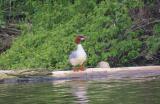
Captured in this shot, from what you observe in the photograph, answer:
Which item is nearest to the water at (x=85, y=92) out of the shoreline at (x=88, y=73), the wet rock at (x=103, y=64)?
the shoreline at (x=88, y=73)

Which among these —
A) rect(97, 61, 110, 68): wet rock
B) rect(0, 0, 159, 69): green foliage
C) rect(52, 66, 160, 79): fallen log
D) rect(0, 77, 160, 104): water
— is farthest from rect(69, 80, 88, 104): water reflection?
rect(0, 0, 159, 69): green foliage

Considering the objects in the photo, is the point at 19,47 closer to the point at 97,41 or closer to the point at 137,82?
the point at 97,41

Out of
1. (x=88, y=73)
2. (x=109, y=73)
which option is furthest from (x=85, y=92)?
(x=109, y=73)

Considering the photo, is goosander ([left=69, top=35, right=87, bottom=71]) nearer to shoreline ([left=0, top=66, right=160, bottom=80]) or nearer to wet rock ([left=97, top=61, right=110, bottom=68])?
shoreline ([left=0, top=66, right=160, bottom=80])

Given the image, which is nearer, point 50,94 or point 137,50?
point 50,94

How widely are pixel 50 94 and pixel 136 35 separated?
241 inches

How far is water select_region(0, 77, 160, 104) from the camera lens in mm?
9432

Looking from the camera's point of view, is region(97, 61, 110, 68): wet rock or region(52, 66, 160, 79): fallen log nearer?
region(52, 66, 160, 79): fallen log

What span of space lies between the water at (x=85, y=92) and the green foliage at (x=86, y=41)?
2578 millimetres

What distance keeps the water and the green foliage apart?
2578 mm

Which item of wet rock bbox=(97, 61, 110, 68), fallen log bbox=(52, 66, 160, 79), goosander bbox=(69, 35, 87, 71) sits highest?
goosander bbox=(69, 35, 87, 71)

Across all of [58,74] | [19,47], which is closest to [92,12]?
[19,47]

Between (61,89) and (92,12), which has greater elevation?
(92,12)

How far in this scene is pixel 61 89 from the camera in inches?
452
